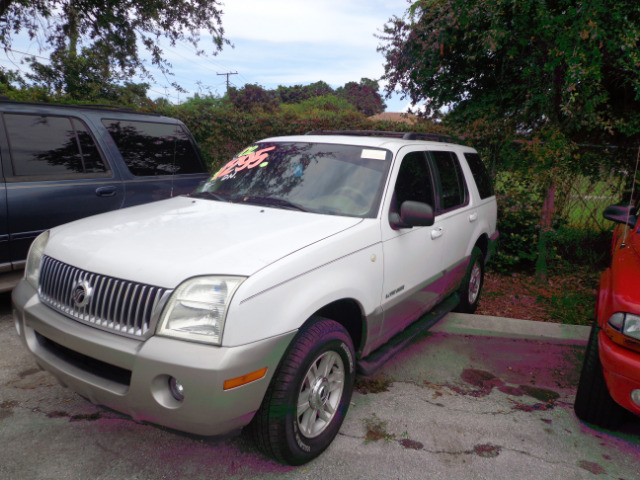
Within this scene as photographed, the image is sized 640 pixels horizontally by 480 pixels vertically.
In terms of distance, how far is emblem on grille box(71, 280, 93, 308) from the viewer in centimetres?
Answer: 242

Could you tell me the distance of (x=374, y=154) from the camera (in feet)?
11.6

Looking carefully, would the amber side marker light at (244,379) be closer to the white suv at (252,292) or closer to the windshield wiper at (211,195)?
the white suv at (252,292)

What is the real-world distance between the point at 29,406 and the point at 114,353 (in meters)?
1.43

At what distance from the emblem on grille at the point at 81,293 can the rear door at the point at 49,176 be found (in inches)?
87.5

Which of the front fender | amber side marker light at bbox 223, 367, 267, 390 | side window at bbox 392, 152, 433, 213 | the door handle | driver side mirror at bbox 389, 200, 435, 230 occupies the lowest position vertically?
amber side marker light at bbox 223, 367, 267, 390

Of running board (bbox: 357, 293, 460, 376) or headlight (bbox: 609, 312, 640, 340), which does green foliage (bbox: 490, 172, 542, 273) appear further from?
headlight (bbox: 609, 312, 640, 340)

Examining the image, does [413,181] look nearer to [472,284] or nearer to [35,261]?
[472,284]

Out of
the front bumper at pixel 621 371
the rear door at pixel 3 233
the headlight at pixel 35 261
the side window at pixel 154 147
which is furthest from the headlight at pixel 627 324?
the rear door at pixel 3 233

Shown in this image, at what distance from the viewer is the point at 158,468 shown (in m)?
2.58

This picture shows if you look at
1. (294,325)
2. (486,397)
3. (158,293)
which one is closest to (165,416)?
(158,293)

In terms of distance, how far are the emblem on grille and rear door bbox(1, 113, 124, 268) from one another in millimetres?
2221

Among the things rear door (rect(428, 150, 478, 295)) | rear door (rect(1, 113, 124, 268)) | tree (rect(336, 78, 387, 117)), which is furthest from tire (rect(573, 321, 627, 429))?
tree (rect(336, 78, 387, 117))

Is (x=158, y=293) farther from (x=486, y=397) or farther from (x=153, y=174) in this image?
(x=153, y=174)

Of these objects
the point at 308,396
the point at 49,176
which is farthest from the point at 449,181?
the point at 49,176
